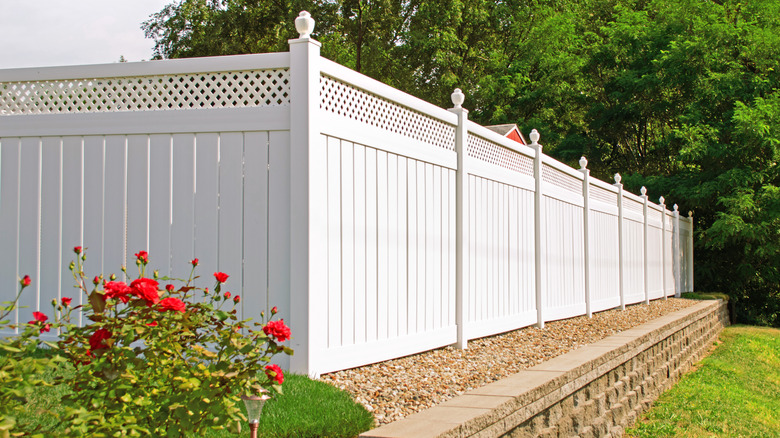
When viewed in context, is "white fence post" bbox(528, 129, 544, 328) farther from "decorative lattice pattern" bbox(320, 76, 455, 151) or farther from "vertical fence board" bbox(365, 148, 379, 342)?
"vertical fence board" bbox(365, 148, 379, 342)

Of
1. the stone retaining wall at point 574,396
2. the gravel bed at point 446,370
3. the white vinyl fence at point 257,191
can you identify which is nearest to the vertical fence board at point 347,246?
the white vinyl fence at point 257,191

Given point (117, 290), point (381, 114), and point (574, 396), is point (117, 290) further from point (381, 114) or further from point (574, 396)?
point (574, 396)

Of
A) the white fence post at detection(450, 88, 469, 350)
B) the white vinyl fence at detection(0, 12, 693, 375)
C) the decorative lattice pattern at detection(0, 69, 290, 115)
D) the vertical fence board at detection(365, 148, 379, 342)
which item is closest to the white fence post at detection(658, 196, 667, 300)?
the white fence post at detection(450, 88, 469, 350)

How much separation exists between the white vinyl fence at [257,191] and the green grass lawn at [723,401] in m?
2.31

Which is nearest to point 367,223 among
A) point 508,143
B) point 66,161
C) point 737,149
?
point 66,161

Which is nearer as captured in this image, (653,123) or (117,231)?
(117,231)

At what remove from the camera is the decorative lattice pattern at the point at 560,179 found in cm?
870

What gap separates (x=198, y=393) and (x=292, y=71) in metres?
2.56

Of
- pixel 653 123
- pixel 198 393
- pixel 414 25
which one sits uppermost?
pixel 414 25

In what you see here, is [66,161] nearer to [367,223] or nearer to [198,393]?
[367,223]

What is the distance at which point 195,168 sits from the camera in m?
4.63

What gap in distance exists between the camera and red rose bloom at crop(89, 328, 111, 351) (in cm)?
222

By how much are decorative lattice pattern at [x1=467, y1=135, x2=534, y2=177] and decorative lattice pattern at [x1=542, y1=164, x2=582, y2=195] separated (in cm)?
46

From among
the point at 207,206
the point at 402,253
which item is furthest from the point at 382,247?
the point at 207,206
